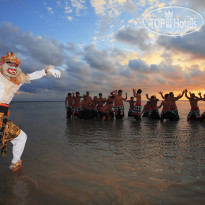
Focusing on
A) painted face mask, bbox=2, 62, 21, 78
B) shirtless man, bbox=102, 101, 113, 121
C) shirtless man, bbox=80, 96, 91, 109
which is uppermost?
painted face mask, bbox=2, 62, 21, 78

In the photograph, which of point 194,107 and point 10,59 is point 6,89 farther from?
point 194,107

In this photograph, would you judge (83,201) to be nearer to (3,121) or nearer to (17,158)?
(17,158)

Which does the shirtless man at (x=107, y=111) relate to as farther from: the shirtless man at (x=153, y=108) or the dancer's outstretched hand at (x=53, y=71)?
the dancer's outstretched hand at (x=53, y=71)

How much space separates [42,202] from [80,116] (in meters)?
8.75

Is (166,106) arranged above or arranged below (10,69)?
below

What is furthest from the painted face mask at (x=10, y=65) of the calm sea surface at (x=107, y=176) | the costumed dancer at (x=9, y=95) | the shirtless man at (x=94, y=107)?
the shirtless man at (x=94, y=107)

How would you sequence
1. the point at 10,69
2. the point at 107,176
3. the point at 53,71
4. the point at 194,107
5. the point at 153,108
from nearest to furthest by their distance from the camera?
the point at 107,176, the point at 10,69, the point at 53,71, the point at 194,107, the point at 153,108

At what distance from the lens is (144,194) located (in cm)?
220

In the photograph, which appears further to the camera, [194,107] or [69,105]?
[69,105]

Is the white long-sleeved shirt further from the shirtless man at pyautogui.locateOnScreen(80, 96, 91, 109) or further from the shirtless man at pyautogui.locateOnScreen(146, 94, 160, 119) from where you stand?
the shirtless man at pyautogui.locateOnScreen(146, 94, 160, 119)

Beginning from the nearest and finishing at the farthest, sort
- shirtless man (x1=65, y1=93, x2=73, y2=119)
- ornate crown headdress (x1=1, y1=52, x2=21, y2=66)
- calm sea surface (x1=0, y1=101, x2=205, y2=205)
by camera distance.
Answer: calm sea surface (x1=0, y1=101, x2=205, y2=205) → ornate crown headdress (x1=1, y1=52, x2=21, y2=66) → shirtless man (x1=65, y1=93, x2=73, y2=119)

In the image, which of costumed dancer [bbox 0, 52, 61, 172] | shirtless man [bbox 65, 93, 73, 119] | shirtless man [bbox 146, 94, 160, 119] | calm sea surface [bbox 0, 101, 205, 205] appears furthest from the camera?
shirtless man [bbox 65, 93, 73, 119]

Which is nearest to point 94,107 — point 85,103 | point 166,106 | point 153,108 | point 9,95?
point 85,103

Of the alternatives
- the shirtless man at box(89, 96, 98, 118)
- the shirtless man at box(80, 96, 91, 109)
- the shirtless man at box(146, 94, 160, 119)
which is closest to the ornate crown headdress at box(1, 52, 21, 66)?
the shirtless man at box(80, 96, 91, 109)
